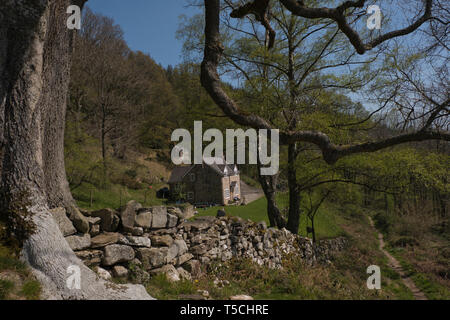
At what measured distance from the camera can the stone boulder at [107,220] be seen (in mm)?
4785

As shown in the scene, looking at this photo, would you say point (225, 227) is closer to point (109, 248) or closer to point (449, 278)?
point (109, 248)

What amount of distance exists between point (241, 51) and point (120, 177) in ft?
43.5

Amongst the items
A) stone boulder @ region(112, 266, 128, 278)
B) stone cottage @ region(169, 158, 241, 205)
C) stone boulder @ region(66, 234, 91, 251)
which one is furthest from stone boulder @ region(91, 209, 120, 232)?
stone cottage @ region(169, 158, 241, 205)

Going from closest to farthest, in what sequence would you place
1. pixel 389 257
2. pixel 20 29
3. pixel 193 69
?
pixel 20 29 < pixel 193 69 < pixel 389 257

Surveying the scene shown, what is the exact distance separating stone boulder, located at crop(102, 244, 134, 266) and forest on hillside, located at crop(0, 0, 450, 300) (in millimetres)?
75

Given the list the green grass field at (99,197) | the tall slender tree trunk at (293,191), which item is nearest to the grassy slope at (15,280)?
the tall slender tree trunk at (293,191)

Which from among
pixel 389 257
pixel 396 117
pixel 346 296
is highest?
pixel 396 117

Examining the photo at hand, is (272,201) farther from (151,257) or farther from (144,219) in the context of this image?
(151,257)

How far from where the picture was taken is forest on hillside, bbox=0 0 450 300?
357 cm

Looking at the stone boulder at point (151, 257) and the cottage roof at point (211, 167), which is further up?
the cottage roof at point (211, 167)

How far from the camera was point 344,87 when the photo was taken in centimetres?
980

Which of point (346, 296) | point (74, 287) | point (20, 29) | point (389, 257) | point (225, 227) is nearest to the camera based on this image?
point (74, 287)

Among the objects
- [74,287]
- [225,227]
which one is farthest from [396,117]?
[74,287]

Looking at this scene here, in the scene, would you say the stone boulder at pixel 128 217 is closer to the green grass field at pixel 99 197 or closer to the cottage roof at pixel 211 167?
the green grass field at pixel 99 197
